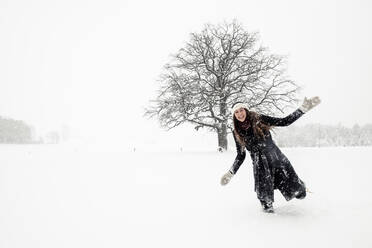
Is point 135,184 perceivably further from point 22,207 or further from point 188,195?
point 22,207

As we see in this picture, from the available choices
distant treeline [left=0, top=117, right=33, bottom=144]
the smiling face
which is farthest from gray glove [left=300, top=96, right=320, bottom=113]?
distant treeline [left=0, top=117, right=33, bottom=144]

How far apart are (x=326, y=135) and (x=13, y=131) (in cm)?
10884

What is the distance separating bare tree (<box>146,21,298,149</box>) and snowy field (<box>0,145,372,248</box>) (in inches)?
366

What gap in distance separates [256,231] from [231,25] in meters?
16.5

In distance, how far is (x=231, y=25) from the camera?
17.9m

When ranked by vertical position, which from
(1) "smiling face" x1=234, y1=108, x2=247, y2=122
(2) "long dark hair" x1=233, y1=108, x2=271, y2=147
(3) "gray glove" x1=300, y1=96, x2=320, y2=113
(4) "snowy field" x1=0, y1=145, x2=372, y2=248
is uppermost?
(3) "gray glove" x1=300, y1=96, x2=320, y2=113

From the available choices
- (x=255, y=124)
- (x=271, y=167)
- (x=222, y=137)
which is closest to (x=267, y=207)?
(x=271, y=167)

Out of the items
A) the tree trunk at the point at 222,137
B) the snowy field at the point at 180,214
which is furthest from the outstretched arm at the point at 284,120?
the tree trunk at the point at 222,137

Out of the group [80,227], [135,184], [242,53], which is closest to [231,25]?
[242,53]

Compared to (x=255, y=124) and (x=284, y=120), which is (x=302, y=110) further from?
(x=255, y=124)

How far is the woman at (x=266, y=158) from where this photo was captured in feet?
14.4

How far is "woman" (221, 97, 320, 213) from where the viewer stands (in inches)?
173

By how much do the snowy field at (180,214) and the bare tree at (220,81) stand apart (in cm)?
929

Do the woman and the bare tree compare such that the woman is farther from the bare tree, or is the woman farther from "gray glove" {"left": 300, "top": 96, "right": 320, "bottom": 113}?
the bare tree
